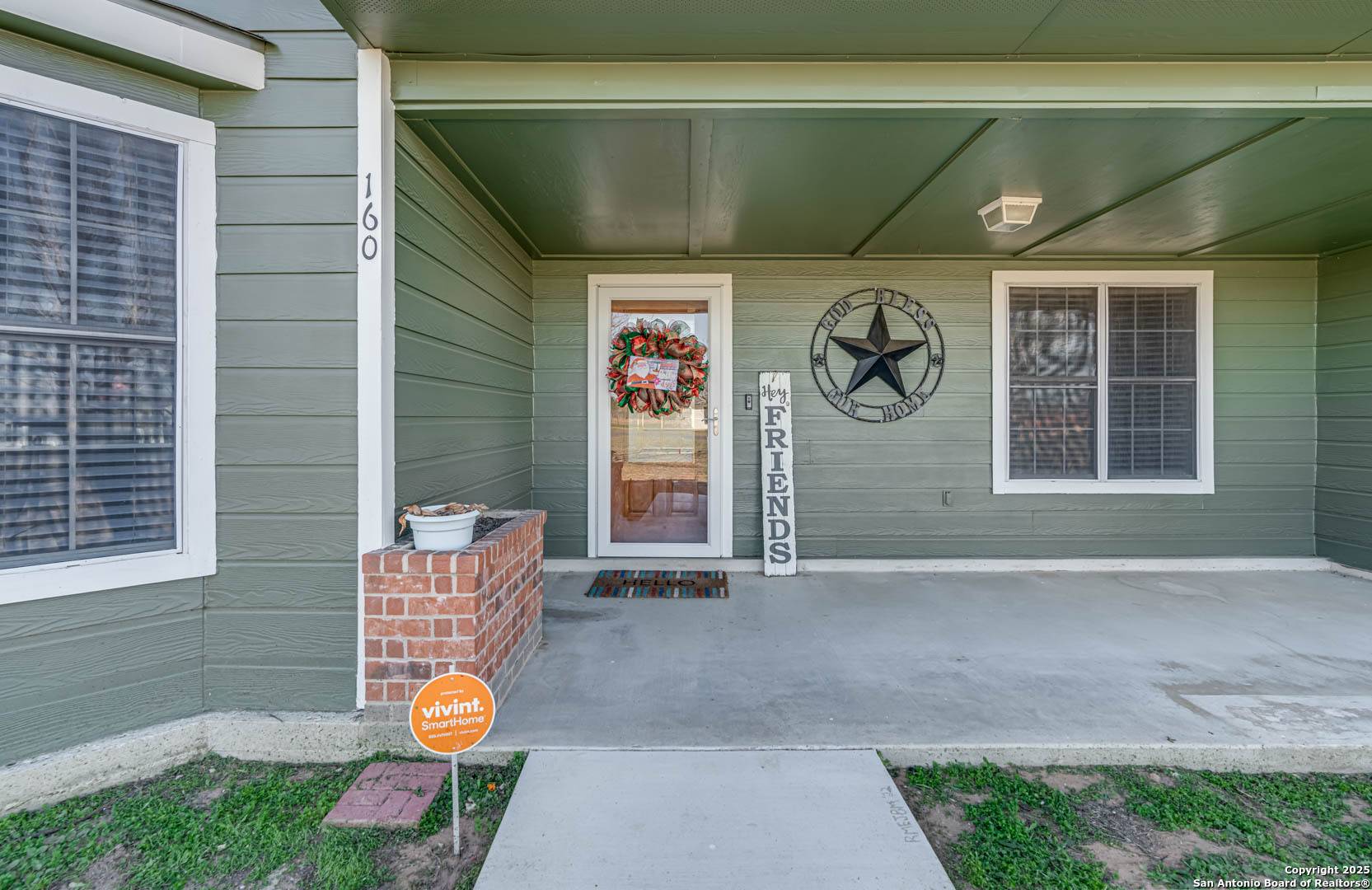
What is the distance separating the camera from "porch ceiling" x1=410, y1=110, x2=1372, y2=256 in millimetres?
2211

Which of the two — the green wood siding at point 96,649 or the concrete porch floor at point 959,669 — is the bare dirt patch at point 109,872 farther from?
the concrete porch floor at point 959,669

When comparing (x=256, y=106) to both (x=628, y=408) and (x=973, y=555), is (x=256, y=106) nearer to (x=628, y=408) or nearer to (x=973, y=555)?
(x=628, y=408)

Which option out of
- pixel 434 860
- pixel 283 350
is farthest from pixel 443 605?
pixel 283 350

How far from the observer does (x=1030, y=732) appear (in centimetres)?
192

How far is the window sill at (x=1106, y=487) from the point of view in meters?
3.94

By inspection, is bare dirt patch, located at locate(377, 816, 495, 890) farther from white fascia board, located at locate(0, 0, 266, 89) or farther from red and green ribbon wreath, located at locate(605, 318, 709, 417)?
red and green ribbon wreath, located at locate(605, 318, 709, 417)

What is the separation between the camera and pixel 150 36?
1.81 metres

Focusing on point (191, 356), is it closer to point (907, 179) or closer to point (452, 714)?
point (452, 714)

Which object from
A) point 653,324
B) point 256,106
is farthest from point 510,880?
point 653,324

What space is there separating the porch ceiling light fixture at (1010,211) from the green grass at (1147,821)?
2506 millimetres

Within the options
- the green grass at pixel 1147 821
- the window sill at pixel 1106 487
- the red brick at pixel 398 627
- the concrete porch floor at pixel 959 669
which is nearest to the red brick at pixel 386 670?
the red brick at pixel 398 627

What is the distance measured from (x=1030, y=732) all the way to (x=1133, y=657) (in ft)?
3.23

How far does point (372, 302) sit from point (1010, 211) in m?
3.01

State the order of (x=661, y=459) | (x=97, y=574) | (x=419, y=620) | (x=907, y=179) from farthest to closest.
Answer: (x=661, y=459) < (x=907, y=179) < (x=419, y=620) < (x=97, y=574)
